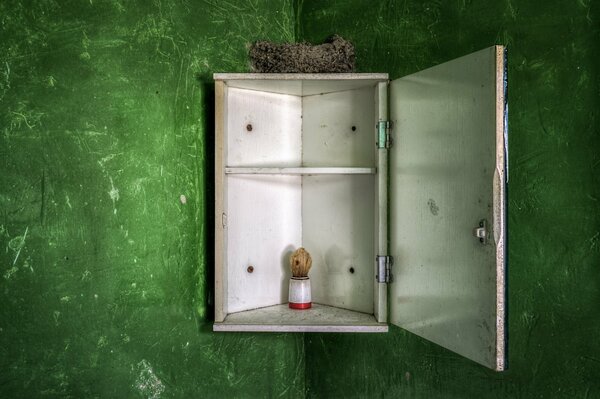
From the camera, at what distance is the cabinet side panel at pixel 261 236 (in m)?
1.84

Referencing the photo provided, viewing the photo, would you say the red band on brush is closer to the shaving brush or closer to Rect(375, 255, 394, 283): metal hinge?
the shaving brush

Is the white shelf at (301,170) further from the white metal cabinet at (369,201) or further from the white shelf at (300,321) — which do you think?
the white shelf at (300,321)

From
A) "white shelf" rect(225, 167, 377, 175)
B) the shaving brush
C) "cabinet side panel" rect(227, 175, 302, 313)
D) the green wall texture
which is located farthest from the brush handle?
"white shelf" rect(225, 167, 377, 175)

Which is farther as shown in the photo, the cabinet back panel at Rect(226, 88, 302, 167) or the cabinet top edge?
the cabinet back panel at Rect(226, 88, 302, 167)

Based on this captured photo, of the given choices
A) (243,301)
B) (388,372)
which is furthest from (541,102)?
(243,301)

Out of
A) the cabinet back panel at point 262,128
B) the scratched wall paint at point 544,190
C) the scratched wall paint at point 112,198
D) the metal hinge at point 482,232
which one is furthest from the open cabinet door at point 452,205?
the scratched wall paint at point 112,198

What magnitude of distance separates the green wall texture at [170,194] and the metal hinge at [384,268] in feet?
0.82

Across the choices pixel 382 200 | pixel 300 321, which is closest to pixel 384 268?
pixel 382 200

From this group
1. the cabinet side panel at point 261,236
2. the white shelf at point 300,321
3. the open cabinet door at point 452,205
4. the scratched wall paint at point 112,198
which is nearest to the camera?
the open cabinet door at point 452,205

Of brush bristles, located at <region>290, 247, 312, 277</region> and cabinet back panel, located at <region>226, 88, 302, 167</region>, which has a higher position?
cabinet back panel, located at <region>226, 88, 302, 167</region>

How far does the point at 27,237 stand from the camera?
1.45 metres

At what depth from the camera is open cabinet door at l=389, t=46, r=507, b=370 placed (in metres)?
1.22

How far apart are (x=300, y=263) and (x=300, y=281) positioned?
0.19ft

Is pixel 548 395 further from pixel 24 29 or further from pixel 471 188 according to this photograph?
pixel 24 29
